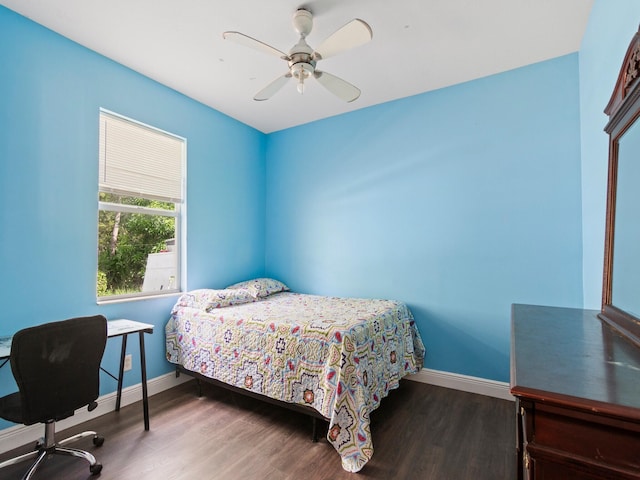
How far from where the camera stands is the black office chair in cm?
155

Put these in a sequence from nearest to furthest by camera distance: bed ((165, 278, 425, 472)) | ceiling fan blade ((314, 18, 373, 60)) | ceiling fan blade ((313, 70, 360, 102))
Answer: ceiling fan blade ((314, 18, 373, 60)) < bed ((165, 278, 425, 472)) < ceiling fan blade ((313, 70, 360, 102))

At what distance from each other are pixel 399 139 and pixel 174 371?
315 centimetres

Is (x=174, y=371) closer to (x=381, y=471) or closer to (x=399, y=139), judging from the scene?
(x=381, y=471)

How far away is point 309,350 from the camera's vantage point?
211cm

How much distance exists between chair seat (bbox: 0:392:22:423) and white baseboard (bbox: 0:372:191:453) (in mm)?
542

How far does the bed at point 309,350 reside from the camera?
1.91 meters

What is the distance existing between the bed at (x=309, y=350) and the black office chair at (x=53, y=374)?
2.89 feet

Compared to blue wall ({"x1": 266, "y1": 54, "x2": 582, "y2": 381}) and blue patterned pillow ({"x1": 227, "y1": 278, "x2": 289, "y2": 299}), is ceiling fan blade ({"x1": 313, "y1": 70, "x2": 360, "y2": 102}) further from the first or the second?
blue patterned pillow ({"x1": 227, "y1": 278, "x2": 289, "y2": 299})

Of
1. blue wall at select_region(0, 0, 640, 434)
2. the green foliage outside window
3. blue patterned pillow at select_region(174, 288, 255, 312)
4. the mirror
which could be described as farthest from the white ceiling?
blue patterned pillow at select_region(174, 288, 255, 312)

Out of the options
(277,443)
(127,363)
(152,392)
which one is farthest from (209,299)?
(277,443)

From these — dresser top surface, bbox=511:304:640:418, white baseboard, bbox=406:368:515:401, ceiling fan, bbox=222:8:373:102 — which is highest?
ceiling fan, bbox=222:8:373:102

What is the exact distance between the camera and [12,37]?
2045mm

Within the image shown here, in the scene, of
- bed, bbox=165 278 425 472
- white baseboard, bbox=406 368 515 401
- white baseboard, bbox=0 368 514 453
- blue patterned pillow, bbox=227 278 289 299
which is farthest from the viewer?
blue patterned pillow, bbox=227 278 289 299

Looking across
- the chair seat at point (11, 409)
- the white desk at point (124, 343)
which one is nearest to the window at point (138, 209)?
the white desk at point (124, 343)
